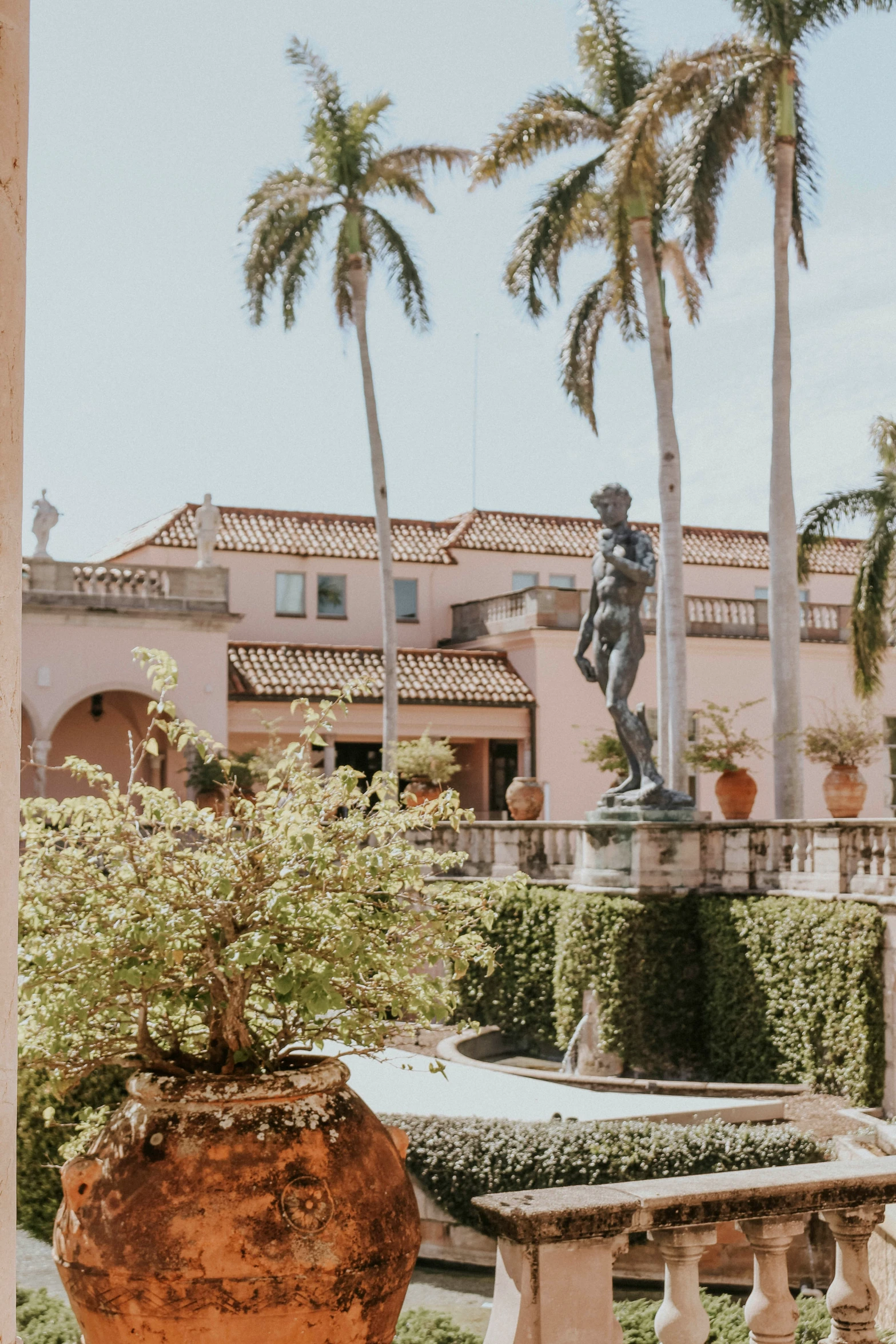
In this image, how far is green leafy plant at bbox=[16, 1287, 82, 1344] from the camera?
639cm

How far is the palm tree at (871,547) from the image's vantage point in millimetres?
19859

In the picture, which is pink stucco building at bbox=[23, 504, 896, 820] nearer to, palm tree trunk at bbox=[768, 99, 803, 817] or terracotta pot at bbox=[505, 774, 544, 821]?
terracotta pot at bbox=[505, 774, 544, 821]

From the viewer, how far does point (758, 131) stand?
766 inches

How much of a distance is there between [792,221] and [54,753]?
17.3 metres

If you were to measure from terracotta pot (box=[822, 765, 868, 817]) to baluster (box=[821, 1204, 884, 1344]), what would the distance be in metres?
12.2

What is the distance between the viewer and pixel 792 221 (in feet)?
65.0

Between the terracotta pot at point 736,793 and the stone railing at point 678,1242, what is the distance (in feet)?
43.5

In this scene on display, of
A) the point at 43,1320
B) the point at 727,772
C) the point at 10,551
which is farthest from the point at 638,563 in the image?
the point at 10,551

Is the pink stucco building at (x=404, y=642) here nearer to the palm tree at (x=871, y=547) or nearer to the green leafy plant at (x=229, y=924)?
the palm tree at (x=871, y=547)

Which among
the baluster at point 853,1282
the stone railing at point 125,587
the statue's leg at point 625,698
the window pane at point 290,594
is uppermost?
the window pane at point 290,594

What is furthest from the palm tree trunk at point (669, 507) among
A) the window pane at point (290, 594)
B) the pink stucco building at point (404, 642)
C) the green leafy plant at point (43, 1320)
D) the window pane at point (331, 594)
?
the green leafy plant at point (43, 1320)

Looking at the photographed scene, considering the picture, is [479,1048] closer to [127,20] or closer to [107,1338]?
[107,1338]

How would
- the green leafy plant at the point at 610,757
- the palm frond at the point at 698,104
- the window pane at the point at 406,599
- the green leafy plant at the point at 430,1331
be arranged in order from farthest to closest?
the window pane at the point at 406,599 < the green leafy plant at the point at 610,757 < the palm frond at the point at 698,104 < the green leafy plant at the point at 430,1331

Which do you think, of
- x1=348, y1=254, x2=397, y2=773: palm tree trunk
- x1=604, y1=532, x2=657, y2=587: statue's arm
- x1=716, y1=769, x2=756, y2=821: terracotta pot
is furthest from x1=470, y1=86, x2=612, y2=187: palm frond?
x1=716, y1=769, x2=756, y2=821: terracotta pot
